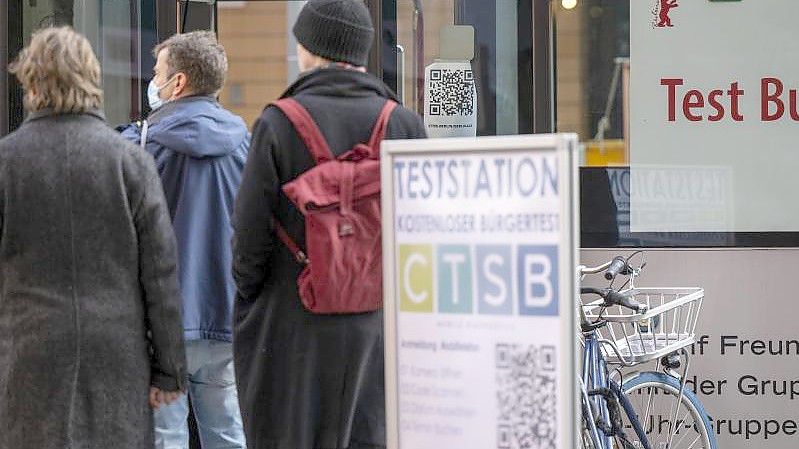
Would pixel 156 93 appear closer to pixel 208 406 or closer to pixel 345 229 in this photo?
pixel 208 406

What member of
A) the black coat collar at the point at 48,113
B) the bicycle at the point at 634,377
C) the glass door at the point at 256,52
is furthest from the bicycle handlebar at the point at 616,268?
the glass door at the point at 256,52

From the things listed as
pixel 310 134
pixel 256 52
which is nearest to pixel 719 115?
pixel 310 134

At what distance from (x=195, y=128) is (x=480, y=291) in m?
1.48

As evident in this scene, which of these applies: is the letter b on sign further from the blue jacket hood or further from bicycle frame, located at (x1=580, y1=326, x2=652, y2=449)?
bicycle frame, located at (x1=580, y1=326, x2=652, y2=449)

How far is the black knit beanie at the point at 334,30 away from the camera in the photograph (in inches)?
161

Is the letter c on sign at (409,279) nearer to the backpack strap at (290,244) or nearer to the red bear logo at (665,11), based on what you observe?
the backpack strap at (290,244)

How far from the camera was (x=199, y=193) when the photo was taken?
4746mm

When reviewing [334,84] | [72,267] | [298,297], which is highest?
[334,84]

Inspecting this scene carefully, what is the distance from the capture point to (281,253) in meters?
4.07

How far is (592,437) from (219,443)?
4.70 feet

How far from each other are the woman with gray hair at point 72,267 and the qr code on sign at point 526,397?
3.33 feet

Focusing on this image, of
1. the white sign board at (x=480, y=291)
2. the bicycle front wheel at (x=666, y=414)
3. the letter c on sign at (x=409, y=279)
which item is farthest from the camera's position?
the bicycle front wheel at (x=666, y=414)

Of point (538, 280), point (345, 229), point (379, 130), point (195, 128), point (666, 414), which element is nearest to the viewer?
point (538, 280)

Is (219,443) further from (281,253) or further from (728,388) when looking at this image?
(728,388)
